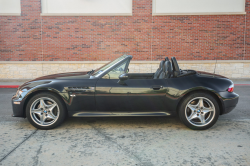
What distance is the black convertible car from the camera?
469 centimetres

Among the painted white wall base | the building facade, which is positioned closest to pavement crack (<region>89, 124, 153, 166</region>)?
the painted white wall base

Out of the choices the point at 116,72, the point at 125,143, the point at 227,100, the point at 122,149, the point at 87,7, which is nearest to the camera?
the point at 122,149

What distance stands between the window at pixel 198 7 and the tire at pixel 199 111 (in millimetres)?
10471

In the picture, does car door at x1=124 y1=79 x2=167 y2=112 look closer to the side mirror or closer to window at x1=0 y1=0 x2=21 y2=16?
the side mirror

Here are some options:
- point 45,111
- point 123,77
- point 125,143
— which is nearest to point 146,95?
point 123,77

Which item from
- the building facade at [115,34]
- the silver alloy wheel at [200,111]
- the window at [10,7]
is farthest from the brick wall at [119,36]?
the silver alloy wheel at [200,111]

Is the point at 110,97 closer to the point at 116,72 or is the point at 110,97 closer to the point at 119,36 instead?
the point at 116,72

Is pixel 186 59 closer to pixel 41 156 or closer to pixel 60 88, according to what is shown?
pixel 60 88

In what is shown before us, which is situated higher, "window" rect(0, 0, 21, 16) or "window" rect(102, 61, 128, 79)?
"window" rect(0, 0, 21, 16)

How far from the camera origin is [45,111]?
15.5ft

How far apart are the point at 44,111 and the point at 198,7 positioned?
12.2 meters

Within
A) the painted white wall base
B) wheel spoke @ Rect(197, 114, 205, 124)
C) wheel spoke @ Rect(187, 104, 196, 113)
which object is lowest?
wheel spoke @ Rect(197, 114, 205, 124)

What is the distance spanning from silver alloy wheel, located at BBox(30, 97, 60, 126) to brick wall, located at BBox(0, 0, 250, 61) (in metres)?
9.88

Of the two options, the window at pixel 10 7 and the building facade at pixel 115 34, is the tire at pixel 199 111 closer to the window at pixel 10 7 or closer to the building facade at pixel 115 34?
the building facade at pixel 115 34
